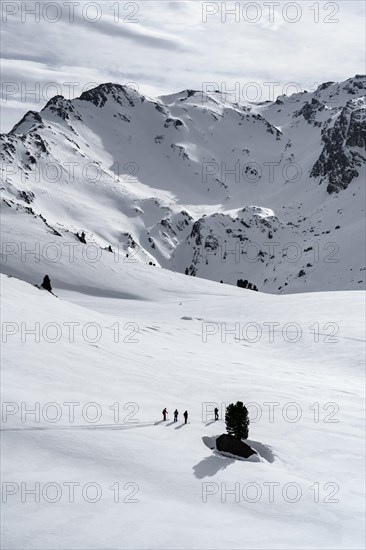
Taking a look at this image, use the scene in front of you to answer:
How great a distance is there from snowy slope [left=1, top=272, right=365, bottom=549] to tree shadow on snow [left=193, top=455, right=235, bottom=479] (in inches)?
2.3

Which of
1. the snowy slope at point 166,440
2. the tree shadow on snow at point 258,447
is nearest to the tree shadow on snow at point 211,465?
the snowy slope at point 166,440

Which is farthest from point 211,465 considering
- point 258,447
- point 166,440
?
point 258,447

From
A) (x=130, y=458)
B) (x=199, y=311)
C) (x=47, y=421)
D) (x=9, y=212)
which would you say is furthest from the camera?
(x=9, y=212)

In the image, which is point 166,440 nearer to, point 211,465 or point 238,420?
point 211,465

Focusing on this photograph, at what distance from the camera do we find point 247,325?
71000 millimetres

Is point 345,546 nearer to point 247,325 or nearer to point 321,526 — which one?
point 321,526

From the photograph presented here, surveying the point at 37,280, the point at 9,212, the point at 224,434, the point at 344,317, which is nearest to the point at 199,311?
the point at 344,317

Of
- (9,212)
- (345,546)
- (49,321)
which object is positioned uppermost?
(9,212)

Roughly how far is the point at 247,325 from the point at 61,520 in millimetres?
51604

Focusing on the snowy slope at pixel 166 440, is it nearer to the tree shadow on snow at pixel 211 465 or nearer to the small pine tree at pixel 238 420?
the tree shadow on snow at pixel 211 465

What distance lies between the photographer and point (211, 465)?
26.8 m

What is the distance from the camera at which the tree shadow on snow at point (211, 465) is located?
25750mm

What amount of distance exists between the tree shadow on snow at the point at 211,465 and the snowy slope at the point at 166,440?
6 centimetres

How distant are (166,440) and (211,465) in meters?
2.91
